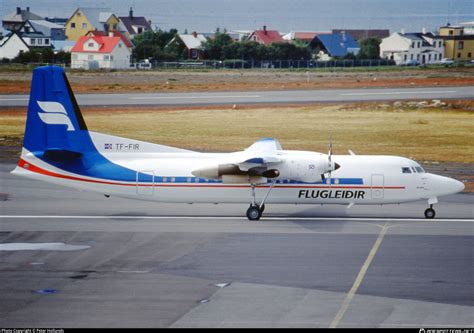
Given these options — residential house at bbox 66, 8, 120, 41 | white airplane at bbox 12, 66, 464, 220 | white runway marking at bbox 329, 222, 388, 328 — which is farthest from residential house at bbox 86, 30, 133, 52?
white runway marking at bbox 329, 222, 388, 328

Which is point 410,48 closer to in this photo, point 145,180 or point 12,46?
point 12,46

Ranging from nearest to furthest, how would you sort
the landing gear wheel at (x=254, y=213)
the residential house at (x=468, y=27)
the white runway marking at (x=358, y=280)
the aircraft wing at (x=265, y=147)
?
1. the white runway marking at (x=358, y=280)
2. the landing gear wheel at (x=254, y=213)
3. the aircraft wing at (x=265, y=147)
4. the residential house at (x=468, y=27)

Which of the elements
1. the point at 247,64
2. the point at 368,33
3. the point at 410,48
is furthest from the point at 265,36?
the point at 368,33

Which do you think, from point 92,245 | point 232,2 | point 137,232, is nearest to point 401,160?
point 137,232

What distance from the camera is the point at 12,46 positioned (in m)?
66.2

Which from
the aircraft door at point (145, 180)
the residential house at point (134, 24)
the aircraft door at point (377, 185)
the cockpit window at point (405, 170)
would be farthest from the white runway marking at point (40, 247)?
the residential house at point (134, 24)

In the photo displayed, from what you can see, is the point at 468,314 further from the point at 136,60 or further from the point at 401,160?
the point at 136,60

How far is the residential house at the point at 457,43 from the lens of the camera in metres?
97.1

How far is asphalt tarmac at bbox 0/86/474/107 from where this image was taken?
72.7m

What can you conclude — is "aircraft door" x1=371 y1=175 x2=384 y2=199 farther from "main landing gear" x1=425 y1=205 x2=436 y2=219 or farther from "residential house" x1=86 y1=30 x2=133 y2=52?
"residential house" x1=86 y1=30 x2=133 y2=52

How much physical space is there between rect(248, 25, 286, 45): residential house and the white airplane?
62.4 m

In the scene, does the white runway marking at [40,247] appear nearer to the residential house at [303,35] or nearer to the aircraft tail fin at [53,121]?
the aircraft tail fin at [53,121]

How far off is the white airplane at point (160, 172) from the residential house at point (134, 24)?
5850 cm

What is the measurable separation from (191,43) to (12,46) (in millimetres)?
32502
